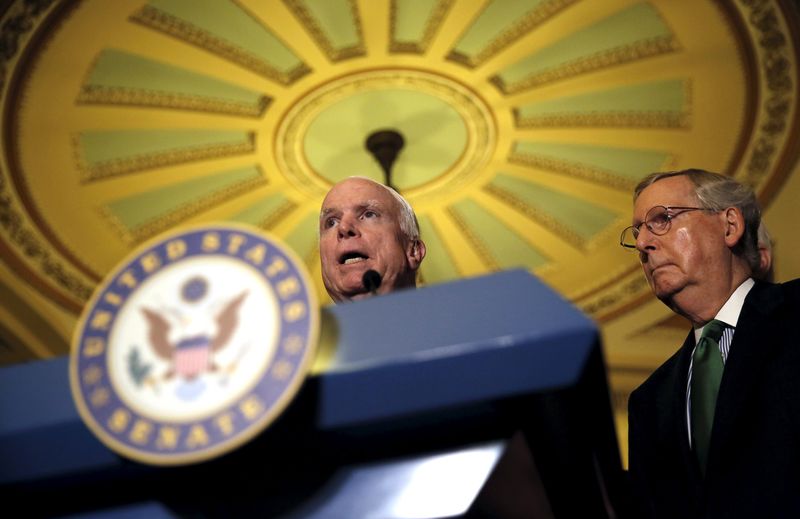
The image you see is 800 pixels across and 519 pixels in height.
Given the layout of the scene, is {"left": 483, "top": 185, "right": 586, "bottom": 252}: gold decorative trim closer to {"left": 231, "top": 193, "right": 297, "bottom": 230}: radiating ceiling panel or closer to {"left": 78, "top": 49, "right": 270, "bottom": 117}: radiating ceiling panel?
{"left": 231, "top": 193, "right": 297, "bottom": 230}: radiating ceiling panel

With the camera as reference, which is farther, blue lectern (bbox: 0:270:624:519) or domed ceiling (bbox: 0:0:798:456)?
domed ceiling (bbox: 0:0:798:456)

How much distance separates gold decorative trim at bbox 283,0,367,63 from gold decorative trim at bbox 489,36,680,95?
2.46 ft

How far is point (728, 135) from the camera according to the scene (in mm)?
4664

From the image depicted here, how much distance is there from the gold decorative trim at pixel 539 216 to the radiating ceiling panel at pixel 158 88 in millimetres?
1586

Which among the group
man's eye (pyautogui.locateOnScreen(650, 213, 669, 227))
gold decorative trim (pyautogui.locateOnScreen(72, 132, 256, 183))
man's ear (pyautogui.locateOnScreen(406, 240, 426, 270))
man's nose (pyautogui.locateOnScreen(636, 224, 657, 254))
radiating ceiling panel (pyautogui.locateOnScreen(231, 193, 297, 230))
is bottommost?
man's nose (pyautogui.locateOnScreen(636, 224, 657, 254))

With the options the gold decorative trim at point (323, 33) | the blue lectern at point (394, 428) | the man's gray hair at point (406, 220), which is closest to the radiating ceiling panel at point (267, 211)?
the gold decorative trim at point (323, 33)

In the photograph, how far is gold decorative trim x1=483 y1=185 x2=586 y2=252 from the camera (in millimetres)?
5215

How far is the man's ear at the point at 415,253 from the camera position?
1940 mm

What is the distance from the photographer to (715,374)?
1558 millimetres

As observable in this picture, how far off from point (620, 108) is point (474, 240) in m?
1.39

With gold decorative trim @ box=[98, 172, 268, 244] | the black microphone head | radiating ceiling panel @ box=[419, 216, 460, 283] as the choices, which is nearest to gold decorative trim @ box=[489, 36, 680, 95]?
radiating ceiling panel @ box=[419, 216, 460, 283]

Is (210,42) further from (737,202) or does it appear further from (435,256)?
(737,202)

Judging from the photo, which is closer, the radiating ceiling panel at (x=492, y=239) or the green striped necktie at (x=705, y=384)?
the green striped necktie at (x=705, y=384)

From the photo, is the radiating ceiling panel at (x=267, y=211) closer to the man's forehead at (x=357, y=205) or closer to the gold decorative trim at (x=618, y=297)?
the gold decorative trim at (x=618, y=297)
